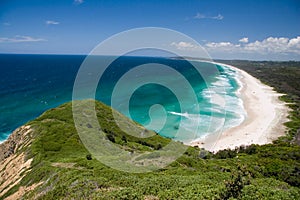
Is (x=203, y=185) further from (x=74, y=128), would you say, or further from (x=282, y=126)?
(x=282, y=126)

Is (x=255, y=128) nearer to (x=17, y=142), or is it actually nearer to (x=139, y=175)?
(x=139, y=175)

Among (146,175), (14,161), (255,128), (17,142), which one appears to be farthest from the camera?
(255,128)

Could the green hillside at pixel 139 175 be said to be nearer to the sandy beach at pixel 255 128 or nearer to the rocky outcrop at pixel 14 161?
the rocky outcrop at pixel 14 161

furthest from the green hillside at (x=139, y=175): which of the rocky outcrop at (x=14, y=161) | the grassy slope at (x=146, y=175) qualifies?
the rocky outcrop at (x=14, y=161)

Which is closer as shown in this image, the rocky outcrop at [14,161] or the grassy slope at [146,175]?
the grassy slope at [146,175]

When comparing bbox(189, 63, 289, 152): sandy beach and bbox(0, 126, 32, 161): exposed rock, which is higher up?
bbox(0, 126, 32, 161): exposed rock

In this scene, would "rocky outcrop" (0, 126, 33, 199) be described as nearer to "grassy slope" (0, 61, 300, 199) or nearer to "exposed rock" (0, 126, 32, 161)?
"exposed rock" (0, 126, 32, 161)

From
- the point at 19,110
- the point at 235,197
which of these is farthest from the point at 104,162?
the point at 19,110

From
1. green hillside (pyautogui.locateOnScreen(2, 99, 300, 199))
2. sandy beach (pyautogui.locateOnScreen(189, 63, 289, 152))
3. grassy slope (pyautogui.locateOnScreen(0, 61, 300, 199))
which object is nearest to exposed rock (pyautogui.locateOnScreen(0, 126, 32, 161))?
green hillside (pyautogui.locateOnScreen(2, 99, 300, 199))

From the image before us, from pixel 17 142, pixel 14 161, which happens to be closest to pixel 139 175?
pixel 14 161
